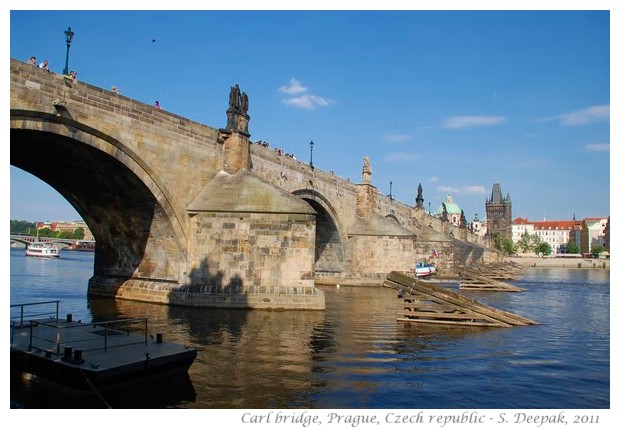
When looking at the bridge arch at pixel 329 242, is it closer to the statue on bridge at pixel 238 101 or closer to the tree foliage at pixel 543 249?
the statue on bridge at pixel 238 101

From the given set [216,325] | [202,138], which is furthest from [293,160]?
[216,325]

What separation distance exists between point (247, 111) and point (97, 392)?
17.7 m

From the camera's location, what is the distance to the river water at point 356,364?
8547 millimetres

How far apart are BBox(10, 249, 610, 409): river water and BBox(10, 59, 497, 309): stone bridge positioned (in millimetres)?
1477

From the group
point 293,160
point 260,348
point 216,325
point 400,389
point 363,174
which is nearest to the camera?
point 400,389

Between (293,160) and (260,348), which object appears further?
(293,160)

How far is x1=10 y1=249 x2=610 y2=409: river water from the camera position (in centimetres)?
855

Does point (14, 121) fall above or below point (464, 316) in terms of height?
above

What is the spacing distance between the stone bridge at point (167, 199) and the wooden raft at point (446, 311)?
3.94 m

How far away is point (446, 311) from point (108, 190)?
45.4 feet

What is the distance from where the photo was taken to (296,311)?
20.1 metres

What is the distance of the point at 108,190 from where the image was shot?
20703 mm

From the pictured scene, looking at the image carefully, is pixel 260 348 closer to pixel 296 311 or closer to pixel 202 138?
pixel 296 311

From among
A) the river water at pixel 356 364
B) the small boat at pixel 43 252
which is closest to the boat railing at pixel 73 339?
the river water at pixel 356 364
